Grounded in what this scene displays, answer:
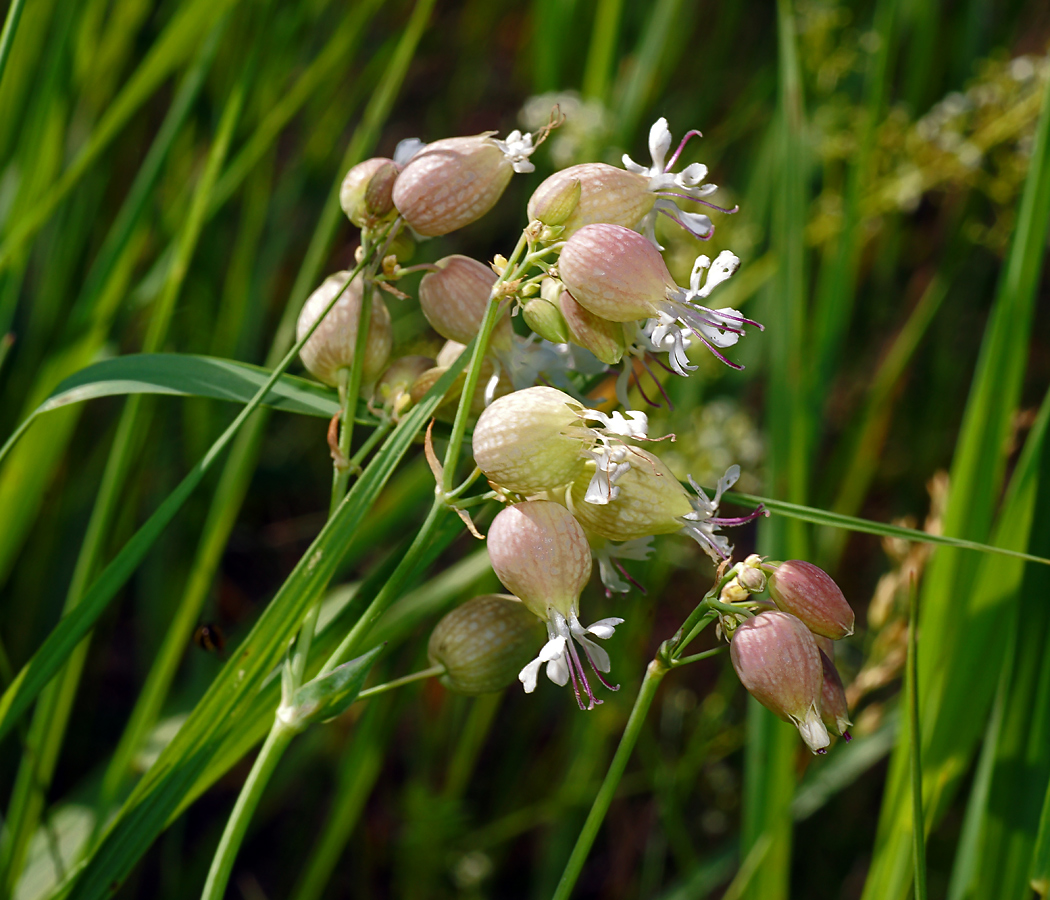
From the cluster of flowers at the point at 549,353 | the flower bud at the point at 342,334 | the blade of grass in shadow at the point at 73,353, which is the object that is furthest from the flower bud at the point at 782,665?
the blade of grass in shadow at the point at 73,353

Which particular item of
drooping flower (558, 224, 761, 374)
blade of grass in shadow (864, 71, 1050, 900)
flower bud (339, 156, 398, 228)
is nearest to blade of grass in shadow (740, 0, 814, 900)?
blade of grass in shadow (864, 71, 1050, 900)

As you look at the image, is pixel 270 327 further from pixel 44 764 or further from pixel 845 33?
pixel 845 33

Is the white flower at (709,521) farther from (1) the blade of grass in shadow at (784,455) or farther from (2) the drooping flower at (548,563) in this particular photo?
(1) the blade of grass in shadow at (784,455)

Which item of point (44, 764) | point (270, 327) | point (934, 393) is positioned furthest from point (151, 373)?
point (934, 393)

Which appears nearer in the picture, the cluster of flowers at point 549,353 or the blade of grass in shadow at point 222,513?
the cluster of flowers at point 549,353

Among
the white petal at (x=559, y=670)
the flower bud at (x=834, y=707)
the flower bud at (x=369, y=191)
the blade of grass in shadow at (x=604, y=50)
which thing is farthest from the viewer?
the blade of grass in shadow at (x=604, y=50)

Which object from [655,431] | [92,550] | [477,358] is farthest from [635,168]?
[92,550]

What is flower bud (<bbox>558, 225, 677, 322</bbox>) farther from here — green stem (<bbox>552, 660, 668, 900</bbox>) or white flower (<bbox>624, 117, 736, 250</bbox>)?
green stem (<bbox>552, 660, 668, 900</bbox>)
